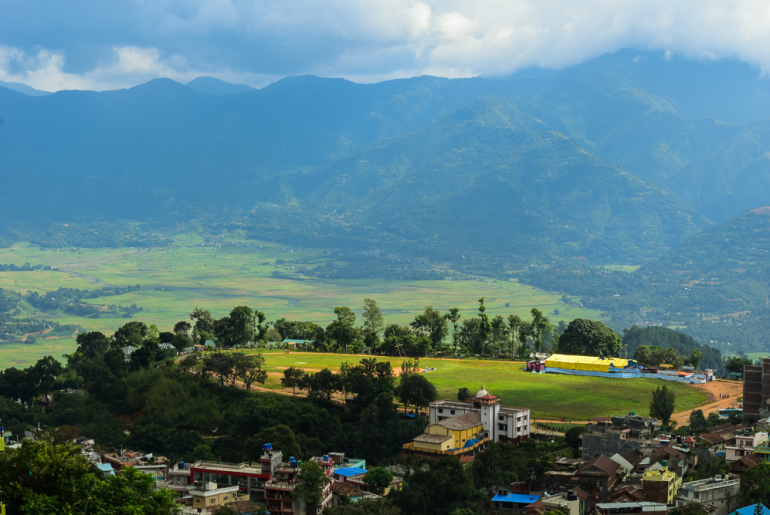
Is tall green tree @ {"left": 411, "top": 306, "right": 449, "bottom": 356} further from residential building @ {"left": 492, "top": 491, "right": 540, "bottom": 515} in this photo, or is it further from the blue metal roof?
residential building @ {"left": 492, "top": 491, "right": 540, "bottom": 515}

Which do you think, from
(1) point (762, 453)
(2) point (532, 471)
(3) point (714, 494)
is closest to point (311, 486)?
(2) point (532, 471)

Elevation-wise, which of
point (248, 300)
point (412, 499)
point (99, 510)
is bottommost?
point (412, 499)

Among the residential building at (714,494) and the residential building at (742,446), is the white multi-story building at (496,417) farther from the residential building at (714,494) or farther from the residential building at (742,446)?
the residential building at (714,494)

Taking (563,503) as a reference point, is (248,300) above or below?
above

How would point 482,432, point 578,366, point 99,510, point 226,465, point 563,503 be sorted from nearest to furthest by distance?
1. point 99,510
2. point 563,503
3. point 226,465
4. point 482,432
5. point 578,366

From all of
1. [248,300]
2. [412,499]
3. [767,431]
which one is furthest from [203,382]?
[248,300]

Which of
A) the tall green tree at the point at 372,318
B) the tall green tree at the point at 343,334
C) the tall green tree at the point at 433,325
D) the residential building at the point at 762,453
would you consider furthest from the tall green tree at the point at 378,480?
the tall green tree at the point at 372,318

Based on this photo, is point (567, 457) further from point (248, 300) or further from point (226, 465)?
point (248, 300)
